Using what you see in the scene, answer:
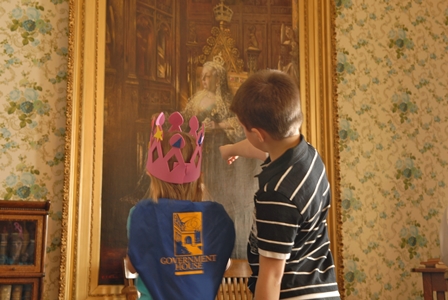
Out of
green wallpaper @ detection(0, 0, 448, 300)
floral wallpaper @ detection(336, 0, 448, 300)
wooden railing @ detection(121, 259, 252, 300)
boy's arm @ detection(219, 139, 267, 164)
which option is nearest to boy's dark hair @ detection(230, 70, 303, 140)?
boy's arm @ detection(219, 139, 267, 164)

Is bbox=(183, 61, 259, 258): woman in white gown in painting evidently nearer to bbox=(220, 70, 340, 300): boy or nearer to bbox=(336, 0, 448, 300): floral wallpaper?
bbox=(336, 0, 448, 300): floral wallpaper

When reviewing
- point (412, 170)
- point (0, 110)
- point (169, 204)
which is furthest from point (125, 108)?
point (412, 170)

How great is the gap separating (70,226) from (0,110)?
0.84 m

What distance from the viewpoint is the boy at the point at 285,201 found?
1592 mm

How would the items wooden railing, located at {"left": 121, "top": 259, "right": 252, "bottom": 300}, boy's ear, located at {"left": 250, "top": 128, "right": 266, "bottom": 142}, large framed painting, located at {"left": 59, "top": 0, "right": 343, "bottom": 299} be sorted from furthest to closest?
wooden railing, located at {"left": 121, "top": 259, "right": 252, "bottom": 300}, large framed painting, located at {"left": 59, "top": 0, "right": 343, "bottom": 299}, boy's ear, located at {"left": 250, "top": 128, "right": 266, "bottom": 142}

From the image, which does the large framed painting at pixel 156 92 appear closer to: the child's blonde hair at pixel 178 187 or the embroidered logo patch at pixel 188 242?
the child's blonde hair at pixel 178 187

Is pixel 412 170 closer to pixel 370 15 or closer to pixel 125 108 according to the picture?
pixel 370 15

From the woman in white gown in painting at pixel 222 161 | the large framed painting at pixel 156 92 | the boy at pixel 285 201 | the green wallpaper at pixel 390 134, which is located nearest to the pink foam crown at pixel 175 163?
the boy at pixel 285 201

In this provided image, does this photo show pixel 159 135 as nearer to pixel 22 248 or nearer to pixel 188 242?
pixel 188 242

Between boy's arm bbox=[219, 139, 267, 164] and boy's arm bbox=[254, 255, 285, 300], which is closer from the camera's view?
boy's arm bbox=[254, 255, 285, 300]

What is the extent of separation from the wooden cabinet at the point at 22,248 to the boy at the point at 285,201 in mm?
1667

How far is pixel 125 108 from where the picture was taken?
356 cm

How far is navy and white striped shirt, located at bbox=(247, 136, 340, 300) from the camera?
5.23 ft

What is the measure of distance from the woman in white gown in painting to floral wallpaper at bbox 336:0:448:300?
77cm
